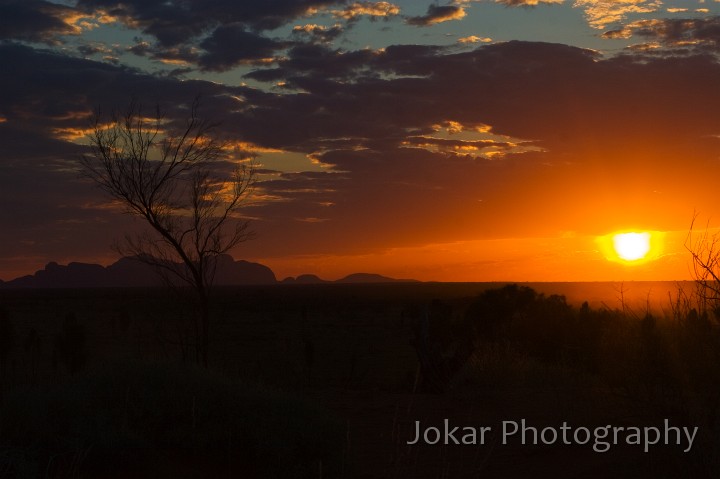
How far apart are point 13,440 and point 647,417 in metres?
8.10

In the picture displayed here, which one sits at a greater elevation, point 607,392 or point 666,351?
point 666,351

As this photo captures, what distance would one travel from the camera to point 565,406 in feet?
40.9

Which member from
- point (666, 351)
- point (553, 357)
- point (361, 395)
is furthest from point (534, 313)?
point (666, 351)

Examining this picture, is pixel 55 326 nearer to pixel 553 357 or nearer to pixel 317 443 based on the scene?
pixel 553 357

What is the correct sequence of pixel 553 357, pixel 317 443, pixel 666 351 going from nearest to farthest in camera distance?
pixel 317 443 < pixel 666 351 < pixel 553 357

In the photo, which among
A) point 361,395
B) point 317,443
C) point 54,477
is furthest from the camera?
point 361,395

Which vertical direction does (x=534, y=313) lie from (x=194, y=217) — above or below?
below

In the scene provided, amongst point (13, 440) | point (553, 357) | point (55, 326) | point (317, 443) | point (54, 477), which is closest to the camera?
point (54, 477)

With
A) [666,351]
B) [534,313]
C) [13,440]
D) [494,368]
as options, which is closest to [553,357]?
[534,313]

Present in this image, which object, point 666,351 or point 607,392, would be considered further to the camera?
point 607,392

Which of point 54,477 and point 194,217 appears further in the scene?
point 194,217

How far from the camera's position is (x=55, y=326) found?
172 feet

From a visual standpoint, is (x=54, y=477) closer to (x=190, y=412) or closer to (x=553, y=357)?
(x=190, y=412)

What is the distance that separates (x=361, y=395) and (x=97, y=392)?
6.65 metres
